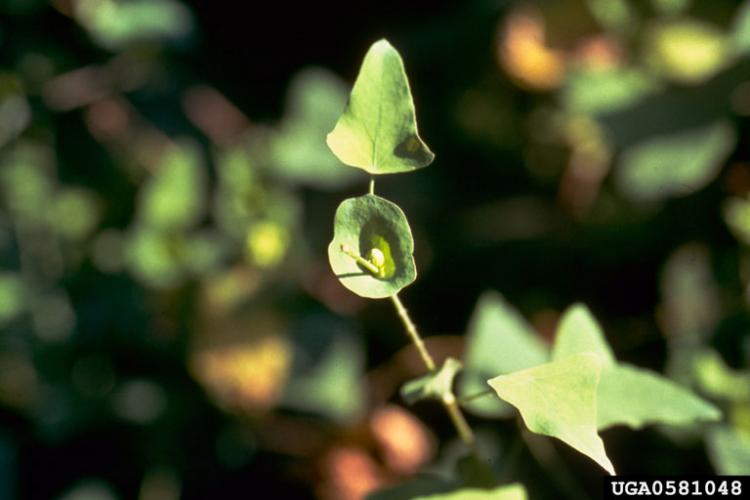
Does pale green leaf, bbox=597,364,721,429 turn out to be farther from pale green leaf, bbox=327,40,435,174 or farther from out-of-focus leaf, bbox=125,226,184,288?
out-of-focus leaf, bbox=125,226,184,288

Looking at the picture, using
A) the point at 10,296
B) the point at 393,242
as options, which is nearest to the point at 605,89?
the point at 393,242

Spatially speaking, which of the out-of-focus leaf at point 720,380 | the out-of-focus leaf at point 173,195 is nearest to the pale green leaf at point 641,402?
the out-of-focus leaf at point 720,380

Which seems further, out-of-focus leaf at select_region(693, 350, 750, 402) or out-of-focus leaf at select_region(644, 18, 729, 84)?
out-of-focus leaf at select_region(644, 18, 729, 84)

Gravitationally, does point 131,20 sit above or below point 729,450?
above

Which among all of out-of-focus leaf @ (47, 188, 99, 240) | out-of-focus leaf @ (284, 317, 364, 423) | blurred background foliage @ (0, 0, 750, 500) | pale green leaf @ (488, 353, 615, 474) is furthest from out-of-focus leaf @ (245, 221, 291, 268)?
pale green leaf @ (488, 353, 615, 474)

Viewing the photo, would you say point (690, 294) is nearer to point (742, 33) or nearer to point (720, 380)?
point (720, 380)

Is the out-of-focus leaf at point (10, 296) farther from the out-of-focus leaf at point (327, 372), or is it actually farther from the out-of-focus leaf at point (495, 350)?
the out-of-focus leaf at point (495, 350)
